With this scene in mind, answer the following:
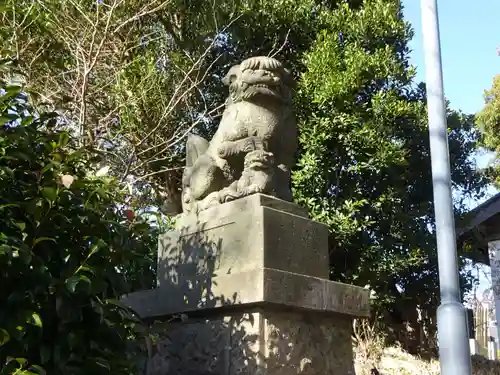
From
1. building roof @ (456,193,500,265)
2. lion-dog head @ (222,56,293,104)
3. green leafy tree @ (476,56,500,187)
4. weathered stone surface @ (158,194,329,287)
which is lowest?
weathered stone surface @ (158,194,329,287)

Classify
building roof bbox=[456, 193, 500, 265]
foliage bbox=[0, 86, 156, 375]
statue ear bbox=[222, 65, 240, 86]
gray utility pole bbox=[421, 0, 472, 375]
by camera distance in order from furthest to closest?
building roof bbox=[456, 193, 500, 265] < statue ear bbox=[222, 65, 240, 86] < gray utility pole bbox=[421, 0, 472, 375] < foliage bbox=[0, 86, 156, 375]

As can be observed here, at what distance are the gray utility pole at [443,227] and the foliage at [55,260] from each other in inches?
61.6

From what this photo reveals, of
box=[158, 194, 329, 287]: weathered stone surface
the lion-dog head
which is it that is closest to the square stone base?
box=[158, 194, 329, 287]: weathered stone surface

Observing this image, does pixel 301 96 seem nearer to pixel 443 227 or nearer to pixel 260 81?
pixel 260 81

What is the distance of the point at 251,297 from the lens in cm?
329

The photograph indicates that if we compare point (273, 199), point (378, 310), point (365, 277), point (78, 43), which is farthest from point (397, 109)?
point (273, 199)

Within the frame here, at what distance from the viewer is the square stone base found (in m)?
3.34

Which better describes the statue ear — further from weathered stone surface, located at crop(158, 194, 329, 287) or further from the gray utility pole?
the gray utility pole

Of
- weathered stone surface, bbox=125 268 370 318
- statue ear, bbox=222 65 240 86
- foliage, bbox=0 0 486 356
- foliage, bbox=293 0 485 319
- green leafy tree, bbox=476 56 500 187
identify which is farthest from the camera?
green leafy tree, bbox=476 56 500 187

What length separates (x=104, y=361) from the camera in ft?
8.01

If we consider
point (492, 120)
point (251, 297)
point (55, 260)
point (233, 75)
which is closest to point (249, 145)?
point (233, 75)

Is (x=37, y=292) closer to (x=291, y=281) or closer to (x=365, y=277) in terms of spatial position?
(x=291, y=281)

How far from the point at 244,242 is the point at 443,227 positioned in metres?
1.13

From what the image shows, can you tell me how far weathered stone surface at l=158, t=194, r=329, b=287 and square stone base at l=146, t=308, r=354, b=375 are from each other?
289 millimetres
